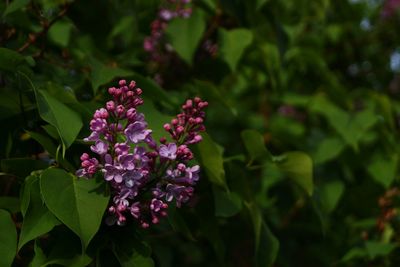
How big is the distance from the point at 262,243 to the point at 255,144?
0.83ft

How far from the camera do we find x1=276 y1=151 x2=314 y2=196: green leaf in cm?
Result: 177

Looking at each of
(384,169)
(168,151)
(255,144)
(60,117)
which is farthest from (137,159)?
(384,169)

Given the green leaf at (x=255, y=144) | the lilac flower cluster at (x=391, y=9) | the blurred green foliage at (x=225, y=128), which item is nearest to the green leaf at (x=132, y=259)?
the blurred green foliage at (x=225, y=128)

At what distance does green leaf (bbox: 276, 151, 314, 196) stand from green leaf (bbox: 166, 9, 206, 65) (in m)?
0.50

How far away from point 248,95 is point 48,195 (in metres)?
2.02

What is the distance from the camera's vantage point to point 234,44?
220 centimetres

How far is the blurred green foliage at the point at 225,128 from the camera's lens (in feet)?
4.55

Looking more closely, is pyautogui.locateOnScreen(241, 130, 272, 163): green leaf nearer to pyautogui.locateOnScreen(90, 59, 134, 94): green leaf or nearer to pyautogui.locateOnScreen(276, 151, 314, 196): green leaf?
pyautogui.locateOnScreen(276, 151, 314, 196): green leaf

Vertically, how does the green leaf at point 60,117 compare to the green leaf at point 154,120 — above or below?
above

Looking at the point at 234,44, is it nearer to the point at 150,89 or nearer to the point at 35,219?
the point at 150,89

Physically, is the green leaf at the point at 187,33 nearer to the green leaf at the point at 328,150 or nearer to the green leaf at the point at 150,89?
the green leaf at the point at 150,89

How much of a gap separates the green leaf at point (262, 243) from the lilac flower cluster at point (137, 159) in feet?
1.20

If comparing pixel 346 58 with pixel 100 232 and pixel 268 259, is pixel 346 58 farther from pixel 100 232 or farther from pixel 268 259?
pixel 100 232

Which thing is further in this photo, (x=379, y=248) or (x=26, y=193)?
(x=379, y=248)
